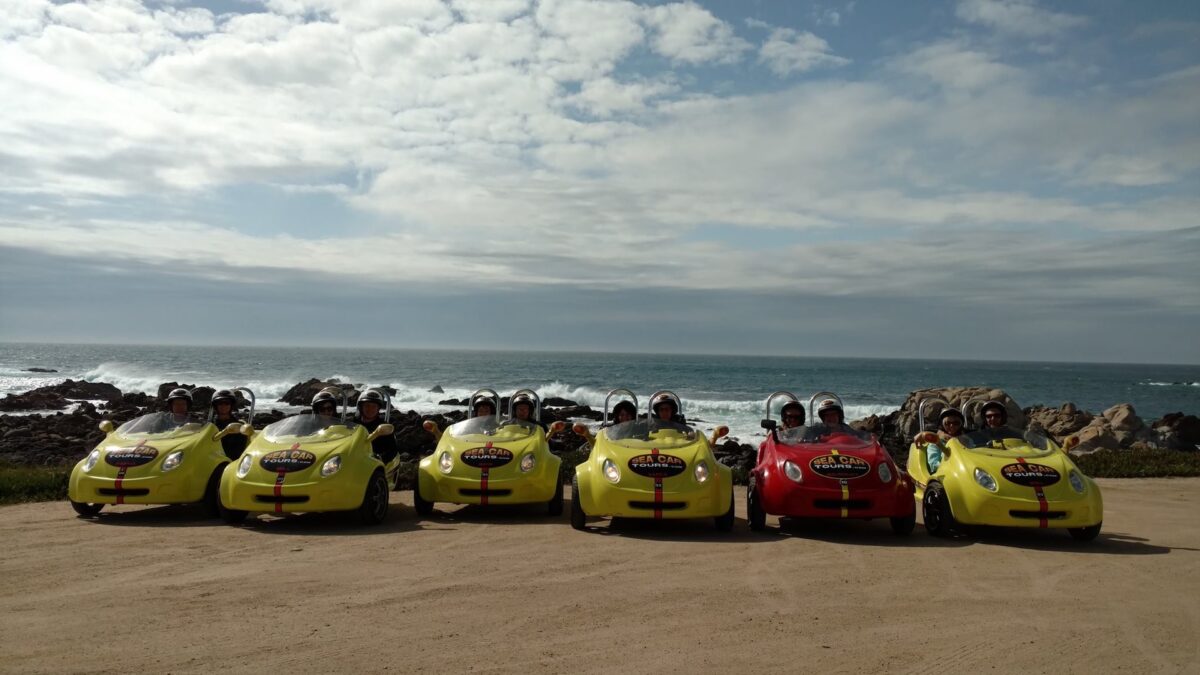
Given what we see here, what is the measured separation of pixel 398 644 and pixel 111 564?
4172 millimetres

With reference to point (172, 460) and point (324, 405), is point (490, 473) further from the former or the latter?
point (172, 460)

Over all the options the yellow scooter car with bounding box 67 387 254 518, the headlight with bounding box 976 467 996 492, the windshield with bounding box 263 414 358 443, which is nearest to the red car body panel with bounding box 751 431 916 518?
the headlight with bounding box 976 467 996 492

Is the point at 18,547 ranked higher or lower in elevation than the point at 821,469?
lower

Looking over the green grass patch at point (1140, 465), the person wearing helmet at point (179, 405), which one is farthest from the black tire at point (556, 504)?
the green grass patch at point (1140, 465)

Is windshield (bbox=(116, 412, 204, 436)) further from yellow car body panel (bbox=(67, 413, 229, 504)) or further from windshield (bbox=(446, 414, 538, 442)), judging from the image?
windshield (bbox=(446, 414, 538, 442))

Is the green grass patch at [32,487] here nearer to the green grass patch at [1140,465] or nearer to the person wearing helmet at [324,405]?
the person wearing helmet at [324,405]

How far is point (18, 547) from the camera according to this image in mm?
9203

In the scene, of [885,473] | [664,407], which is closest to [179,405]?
[664,407]

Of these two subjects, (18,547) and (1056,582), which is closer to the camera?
(1056,582)

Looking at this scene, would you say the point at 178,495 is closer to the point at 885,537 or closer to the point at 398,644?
the point at 398,644

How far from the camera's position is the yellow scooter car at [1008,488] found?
31.8 ft

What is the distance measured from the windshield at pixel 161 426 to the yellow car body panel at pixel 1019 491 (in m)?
9.79

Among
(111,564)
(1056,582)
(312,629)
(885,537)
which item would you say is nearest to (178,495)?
(111,564)

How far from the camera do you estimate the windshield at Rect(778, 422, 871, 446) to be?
11.2m
